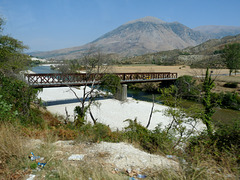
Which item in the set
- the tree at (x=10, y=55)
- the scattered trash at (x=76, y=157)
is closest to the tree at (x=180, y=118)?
the scattered trash at (x=76, y=157)

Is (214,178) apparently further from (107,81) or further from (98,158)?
(107,81)

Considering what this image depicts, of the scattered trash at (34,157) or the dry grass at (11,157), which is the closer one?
the dry grass at (11,157)

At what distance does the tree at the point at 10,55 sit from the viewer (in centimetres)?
1997

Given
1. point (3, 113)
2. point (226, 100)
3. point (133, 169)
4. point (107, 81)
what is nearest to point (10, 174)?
point (133, 169)

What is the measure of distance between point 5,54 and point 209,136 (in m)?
22.2

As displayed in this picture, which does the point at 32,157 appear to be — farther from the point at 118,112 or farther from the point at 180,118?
the point at 118,112

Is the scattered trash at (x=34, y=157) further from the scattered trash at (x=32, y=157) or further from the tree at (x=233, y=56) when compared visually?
the tree at (x=233, y=56)

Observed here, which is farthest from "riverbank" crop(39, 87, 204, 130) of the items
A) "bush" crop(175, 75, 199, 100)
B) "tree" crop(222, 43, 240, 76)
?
"tree" crop(222, 43, 240, 76)

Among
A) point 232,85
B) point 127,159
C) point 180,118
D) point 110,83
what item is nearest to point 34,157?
point 127,159

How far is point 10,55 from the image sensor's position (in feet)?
74.0

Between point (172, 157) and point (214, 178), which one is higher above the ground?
point (214, 178)

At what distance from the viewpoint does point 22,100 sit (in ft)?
37.1

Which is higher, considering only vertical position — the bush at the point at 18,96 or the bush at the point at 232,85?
the bush at the point at 18,96

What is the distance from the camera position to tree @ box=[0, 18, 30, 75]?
19966mm
